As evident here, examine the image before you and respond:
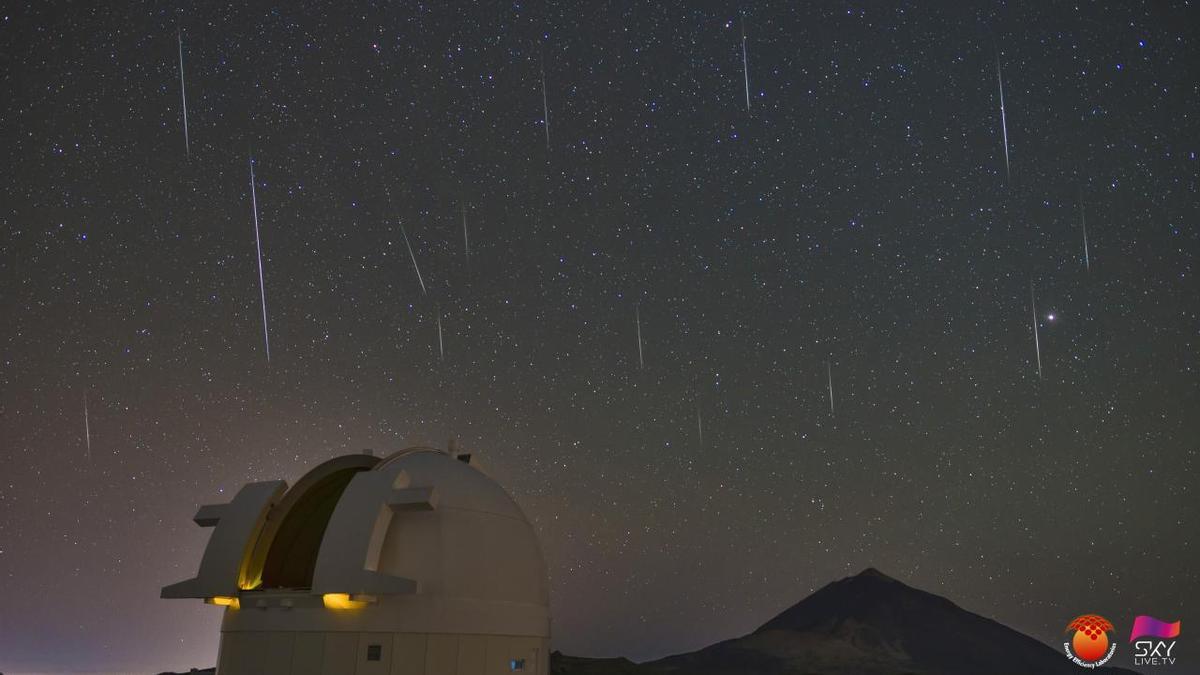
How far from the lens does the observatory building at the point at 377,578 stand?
1247 centimetres

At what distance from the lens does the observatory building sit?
12.5 meters

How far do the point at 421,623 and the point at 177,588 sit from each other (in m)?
4.62

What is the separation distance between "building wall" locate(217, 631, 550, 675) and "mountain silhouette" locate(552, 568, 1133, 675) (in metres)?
101

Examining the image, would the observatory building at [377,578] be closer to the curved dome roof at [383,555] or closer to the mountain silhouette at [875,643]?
the curved dome roof at [383,555]

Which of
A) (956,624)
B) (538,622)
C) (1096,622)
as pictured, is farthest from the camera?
(956,624)

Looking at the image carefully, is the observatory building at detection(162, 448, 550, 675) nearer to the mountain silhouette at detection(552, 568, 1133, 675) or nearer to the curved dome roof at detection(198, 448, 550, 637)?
the curved dome roof at detection(198, 448, 550, 637)

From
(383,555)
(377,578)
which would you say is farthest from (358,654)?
(383,555)

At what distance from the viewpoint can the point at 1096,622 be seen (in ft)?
111

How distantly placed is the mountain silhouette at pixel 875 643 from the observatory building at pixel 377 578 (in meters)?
101

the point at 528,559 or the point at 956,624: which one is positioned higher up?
the point at 528,559

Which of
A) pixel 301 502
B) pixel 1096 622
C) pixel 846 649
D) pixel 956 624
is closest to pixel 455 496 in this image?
pixel 301 502

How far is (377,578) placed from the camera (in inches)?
486

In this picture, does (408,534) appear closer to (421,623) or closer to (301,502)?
(421,623)

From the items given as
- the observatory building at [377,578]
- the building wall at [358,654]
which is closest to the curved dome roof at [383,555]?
the observatory building at [377,578]
